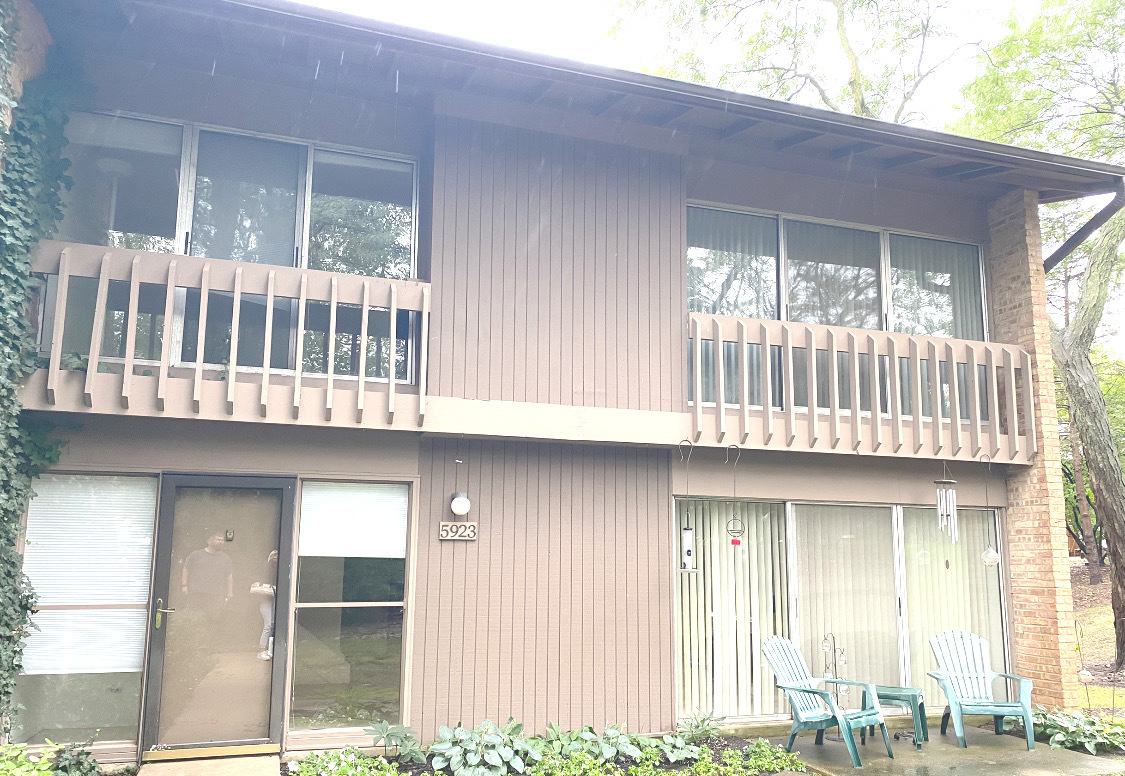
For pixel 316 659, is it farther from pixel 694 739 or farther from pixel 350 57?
pixel 350 57

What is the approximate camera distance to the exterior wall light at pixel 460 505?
20.5ft

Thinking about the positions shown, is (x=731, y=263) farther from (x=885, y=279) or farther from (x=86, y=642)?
(x=86, y=642)

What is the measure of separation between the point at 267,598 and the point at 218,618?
0.34m

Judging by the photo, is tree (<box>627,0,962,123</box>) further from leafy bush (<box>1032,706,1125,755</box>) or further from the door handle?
the door handle

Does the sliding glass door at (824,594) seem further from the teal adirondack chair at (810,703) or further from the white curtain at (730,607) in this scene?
the teal adirondack chair at (810,703)

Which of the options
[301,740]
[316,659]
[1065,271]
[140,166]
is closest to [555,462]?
[316,659]

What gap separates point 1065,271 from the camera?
17.8 meters

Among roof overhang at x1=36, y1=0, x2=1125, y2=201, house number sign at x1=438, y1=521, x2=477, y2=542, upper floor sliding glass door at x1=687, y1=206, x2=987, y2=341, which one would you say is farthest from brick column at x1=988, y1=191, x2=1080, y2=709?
house number sign at x1=438, y1=521, x2=477, y2=542

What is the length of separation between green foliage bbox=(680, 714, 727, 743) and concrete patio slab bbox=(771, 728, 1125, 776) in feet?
1.70

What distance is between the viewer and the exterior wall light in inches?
247

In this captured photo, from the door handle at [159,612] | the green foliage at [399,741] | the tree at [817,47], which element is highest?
the tree at [817,47]

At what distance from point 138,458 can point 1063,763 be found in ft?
22.9

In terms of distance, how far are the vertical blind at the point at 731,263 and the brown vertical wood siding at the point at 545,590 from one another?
1.60 m

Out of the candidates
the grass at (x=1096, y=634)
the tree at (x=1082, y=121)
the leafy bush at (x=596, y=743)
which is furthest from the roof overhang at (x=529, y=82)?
the grass at (x=1096, y=634)
